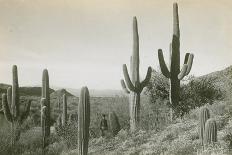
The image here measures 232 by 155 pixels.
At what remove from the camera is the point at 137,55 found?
2002cm

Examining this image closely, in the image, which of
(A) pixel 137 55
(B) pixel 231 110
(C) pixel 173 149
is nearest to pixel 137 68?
(A) pixel 137 55

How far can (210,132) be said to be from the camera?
1411cm

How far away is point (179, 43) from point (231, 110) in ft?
14.3

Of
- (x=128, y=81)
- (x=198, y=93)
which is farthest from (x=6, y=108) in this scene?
(x=198, y=93)

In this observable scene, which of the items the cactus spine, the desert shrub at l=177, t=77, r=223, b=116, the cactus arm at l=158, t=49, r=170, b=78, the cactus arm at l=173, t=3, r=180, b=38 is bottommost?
the cactus spine

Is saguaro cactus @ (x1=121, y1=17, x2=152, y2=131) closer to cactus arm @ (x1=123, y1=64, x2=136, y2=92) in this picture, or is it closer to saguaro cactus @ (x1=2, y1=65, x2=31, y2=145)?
cactus arm @ (x1=123, y1=64, x2=136, y2=92)

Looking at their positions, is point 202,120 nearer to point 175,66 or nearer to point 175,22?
point 175,66

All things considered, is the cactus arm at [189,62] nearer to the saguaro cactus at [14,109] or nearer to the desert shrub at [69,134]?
the desert shrub at [69,134]

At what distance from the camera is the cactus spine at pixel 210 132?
1398 cm

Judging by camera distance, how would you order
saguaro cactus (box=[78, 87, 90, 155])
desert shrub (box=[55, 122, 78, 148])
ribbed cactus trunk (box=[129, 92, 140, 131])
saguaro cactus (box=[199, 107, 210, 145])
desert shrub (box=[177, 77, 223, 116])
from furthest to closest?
desert shrub (box=[177, 77, 223, 116]) → desert shrub (box=[55, 122, 78, 148]) → ribbed cactus trunk (box=[129, 92, 140, 131]) → saguaro cactus (box=[199, 107, 210, 145]) → saguaro cactus (box=[78, 87, 90, 155])

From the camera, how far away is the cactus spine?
45.9 ft

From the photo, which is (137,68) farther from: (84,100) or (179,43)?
(84,100)

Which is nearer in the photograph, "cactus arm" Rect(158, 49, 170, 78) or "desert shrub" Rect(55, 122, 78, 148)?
"cactus arm" Rect(158, 49, 170, 78)

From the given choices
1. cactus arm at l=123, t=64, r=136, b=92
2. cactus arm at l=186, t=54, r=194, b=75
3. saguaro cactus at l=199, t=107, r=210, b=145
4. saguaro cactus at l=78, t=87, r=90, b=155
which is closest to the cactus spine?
saguaro cactus at l=199, t=107, r=210, b=145
